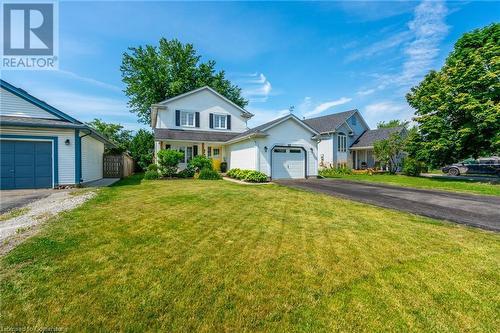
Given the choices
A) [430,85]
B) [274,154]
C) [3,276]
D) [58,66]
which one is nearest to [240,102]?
[274,154]

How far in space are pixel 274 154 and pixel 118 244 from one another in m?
13.7


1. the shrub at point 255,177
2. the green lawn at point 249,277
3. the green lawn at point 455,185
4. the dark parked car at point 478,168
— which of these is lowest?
the green lawn at point 249,277

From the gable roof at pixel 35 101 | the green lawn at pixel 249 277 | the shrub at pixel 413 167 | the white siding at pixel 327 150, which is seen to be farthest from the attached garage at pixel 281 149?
the green lawn at pixel 249 277

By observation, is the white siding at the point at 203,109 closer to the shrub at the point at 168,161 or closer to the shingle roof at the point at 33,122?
the shrub at the point at 168,161

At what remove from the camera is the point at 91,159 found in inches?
586

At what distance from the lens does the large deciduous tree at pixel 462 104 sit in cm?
1600

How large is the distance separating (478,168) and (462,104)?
31.4 ft

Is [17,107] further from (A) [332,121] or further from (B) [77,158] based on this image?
(A) [332,121]

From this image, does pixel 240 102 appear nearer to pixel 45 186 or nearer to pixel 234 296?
pixel 45 186

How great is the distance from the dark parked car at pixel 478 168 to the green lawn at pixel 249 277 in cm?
2341

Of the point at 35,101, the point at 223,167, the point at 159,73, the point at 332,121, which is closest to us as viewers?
the point at 35,101

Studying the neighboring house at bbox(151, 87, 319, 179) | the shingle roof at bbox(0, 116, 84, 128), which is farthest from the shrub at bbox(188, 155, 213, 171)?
the shingle roof at bbox(0, 116, 84, 128)

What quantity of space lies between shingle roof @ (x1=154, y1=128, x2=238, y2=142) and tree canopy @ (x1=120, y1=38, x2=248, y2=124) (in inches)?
464

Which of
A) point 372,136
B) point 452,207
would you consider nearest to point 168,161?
point 452,207
